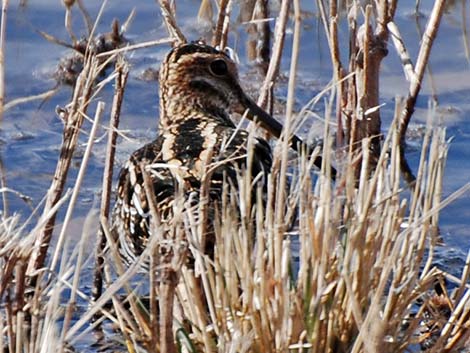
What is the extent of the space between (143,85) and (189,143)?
169 centimetres

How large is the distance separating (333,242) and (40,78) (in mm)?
2806

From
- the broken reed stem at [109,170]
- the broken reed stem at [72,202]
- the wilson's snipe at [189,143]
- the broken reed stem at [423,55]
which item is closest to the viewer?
the broken reed stem at [72,202]

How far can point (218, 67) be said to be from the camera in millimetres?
4125

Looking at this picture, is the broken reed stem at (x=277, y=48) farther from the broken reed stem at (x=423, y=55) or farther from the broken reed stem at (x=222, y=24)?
the broken reed stem at (x=423, y=55)

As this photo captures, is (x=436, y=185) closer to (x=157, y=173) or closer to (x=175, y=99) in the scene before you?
(x=157, y=173)

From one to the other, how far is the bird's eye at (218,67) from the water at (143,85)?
43cm

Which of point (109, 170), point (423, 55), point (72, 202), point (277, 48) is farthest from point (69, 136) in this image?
point (423, 55)

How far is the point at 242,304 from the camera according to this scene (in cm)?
262

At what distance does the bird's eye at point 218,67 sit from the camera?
4.11m

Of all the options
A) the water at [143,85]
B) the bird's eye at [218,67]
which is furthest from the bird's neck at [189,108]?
the water at [143,85]

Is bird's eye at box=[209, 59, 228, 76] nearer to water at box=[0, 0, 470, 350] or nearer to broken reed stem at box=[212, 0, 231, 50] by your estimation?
broken reed stem at box=[212, 0, 231, 50]

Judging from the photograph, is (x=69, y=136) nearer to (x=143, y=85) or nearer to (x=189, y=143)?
(x=189, y=143)

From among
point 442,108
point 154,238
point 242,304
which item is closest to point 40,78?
point 442,108

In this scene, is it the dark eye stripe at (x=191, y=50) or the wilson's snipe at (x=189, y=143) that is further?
the dark eye stripe at (x=191, y=50)
